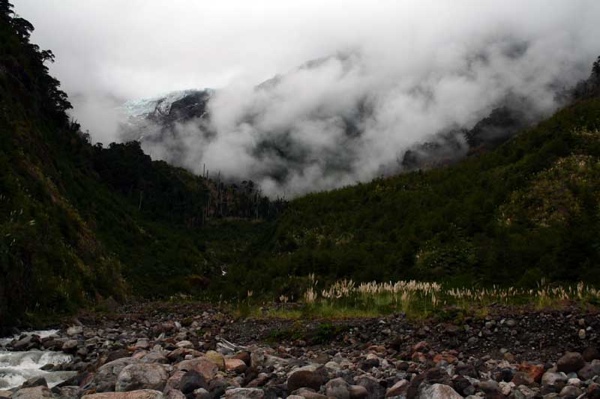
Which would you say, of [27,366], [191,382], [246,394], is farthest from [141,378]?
[27,366]

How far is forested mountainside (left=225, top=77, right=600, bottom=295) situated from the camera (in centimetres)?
2144

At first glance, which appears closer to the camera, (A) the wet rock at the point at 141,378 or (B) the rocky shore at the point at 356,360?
(B) the rocky shore at the point at 356,360

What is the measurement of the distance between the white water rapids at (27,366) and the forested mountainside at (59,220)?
4.09 m

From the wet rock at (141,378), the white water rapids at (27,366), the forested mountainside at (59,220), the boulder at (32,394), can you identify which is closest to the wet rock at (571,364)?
the wet rock at (141,378)

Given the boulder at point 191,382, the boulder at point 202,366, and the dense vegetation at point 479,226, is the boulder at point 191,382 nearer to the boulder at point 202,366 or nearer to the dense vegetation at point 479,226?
the boulder at point 202,366

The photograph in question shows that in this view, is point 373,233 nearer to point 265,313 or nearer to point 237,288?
point 237,288

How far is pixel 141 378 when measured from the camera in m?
8.35

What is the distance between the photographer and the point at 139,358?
10.5 meters

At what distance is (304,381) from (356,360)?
3.14 m

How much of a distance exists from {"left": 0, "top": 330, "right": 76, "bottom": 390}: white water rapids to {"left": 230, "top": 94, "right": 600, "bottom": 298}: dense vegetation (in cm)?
1671

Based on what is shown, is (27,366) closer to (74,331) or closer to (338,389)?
(74,331)

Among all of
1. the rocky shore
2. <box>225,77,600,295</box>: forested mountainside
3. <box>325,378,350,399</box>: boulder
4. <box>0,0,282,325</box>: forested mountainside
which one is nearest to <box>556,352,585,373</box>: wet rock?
the rocky shore

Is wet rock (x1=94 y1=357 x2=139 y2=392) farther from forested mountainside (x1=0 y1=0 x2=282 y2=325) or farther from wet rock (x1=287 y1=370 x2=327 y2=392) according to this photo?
forested mountainside (x1=0 y1=0 x2=282 y2=325)

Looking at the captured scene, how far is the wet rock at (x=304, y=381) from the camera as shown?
25.5ft
